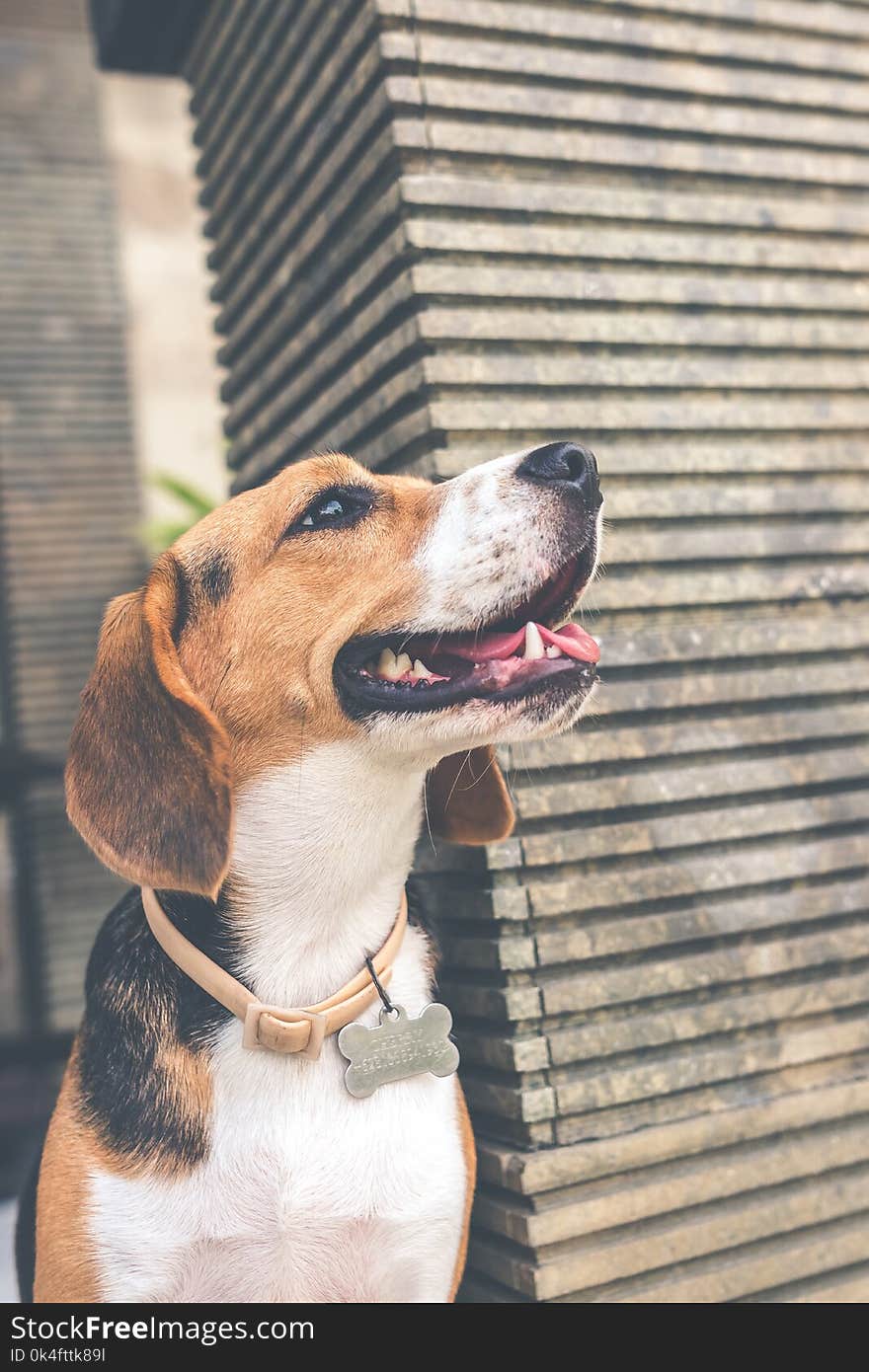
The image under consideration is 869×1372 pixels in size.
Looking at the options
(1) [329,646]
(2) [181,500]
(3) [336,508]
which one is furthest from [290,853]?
(2) [181,500]

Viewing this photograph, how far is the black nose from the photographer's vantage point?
2076 millimetres

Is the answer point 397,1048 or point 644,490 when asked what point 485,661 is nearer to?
point 397,1048

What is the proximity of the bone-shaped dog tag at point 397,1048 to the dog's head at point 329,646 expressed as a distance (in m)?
0.42

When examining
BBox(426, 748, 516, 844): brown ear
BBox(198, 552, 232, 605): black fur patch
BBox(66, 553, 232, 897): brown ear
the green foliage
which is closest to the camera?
BBox(66, 553, 232, 897): brown ear

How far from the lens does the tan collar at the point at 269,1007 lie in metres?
2.08

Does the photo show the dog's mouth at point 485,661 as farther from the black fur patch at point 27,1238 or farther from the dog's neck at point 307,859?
the black fur patch at point 27,1238

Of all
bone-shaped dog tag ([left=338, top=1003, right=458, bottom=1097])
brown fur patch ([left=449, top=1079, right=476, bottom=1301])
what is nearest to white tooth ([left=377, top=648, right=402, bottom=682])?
bone-shaped dog tag ([left=338, top=1003, right=458, bottom=1097])

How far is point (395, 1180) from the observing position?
2111mm

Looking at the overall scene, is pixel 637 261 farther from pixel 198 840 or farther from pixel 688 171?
pixel 198 840

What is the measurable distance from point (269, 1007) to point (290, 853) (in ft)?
0.88

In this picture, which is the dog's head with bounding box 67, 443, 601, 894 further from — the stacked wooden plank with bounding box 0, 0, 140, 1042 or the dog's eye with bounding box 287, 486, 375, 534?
the stacked wooden plank with bounding box 0, 0, 140, 1042

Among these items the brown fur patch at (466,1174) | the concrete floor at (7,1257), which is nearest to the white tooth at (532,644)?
the brown fur patch at (466,1174)

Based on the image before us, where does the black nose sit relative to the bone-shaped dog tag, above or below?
above

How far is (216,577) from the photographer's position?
91.4 inches
